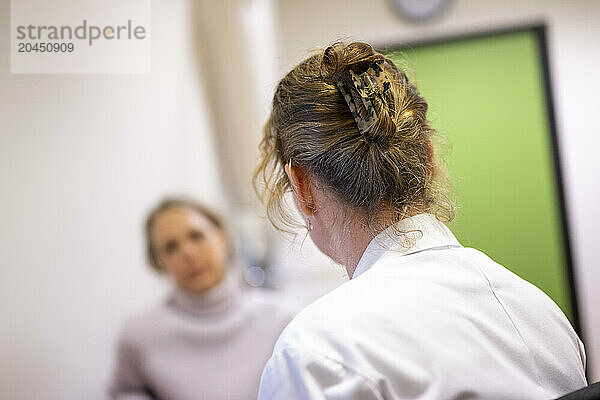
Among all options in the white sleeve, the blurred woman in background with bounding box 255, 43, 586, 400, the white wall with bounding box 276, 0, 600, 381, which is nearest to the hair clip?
the blurred woman in background with bounding box 255, 43, 586, 400

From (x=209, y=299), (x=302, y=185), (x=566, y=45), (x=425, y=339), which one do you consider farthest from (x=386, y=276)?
(x=566, y=45)

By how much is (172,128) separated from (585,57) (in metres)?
1.50

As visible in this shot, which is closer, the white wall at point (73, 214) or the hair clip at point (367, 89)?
the hair clip at point (367, 89)

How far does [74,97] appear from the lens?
5.56 feet

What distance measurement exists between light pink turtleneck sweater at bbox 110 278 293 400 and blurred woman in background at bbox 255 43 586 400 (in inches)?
30.4

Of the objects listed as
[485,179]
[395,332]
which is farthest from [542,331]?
[485,179]

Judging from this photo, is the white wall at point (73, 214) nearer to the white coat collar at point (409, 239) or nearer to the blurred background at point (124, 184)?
the blurred background at point (124, 184)

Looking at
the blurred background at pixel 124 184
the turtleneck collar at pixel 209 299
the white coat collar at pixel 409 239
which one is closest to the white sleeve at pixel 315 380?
the white coat collar at pixel 409 239

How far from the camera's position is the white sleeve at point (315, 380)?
0.65 m

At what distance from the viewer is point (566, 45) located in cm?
224

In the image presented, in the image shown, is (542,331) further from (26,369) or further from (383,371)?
(26,369)

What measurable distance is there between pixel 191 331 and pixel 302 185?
935 mm

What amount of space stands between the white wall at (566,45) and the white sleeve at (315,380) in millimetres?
1635

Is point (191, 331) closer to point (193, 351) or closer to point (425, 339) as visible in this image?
point (193, 351)
